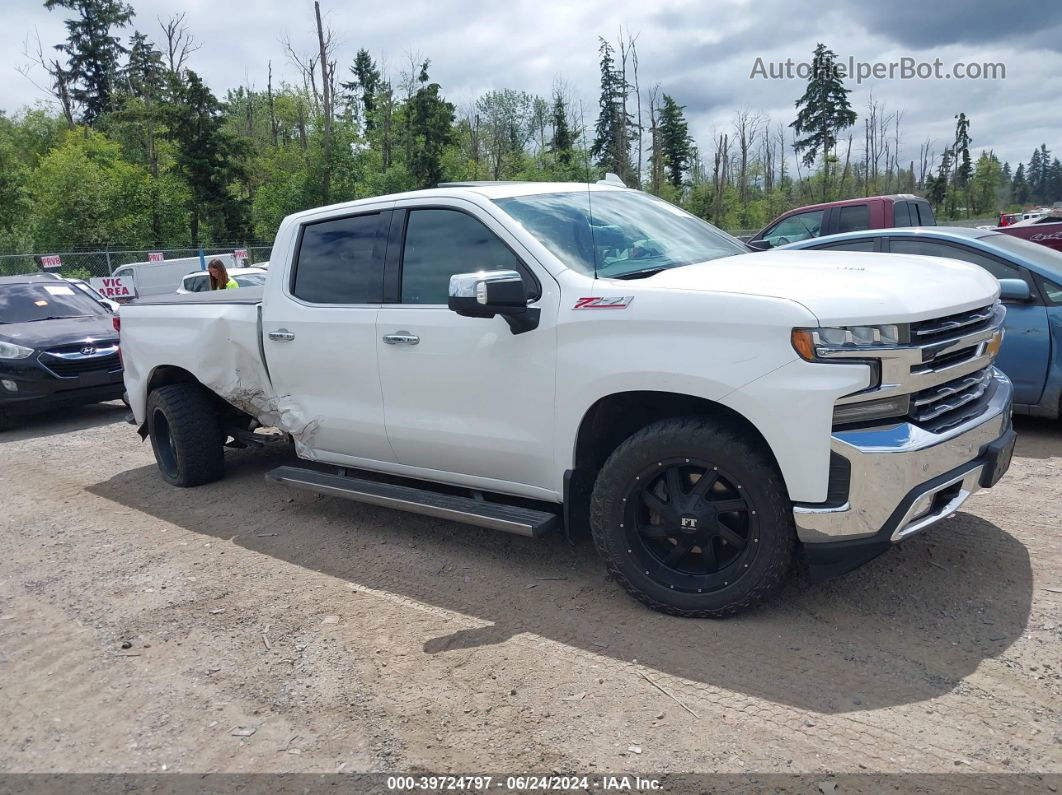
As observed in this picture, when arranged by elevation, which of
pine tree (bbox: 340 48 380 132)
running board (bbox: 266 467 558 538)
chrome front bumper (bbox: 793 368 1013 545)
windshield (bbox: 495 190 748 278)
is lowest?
running board (bbox: 266 467 558 538)

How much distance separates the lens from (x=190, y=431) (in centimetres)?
619

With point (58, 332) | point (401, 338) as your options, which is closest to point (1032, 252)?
point (401, 338)

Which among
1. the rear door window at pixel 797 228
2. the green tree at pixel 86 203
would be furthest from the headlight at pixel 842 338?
the green tree at pixel 86 203

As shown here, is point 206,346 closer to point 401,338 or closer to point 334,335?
point 334,335

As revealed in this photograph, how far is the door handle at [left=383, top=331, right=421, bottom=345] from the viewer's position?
4.38 meters

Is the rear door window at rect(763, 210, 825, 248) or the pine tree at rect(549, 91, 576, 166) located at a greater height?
the pine tree at rect(549, 91, 576, 166)

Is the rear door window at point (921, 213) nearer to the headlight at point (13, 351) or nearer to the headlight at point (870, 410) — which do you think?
the headlight at point (870, 410)

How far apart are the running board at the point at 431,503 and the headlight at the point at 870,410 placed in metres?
1.49

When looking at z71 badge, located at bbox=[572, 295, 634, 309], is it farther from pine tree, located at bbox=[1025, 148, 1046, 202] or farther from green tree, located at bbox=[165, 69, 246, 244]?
pine tree, located at bbox=[1025, 148, 1046, 202]

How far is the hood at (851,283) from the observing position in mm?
3100

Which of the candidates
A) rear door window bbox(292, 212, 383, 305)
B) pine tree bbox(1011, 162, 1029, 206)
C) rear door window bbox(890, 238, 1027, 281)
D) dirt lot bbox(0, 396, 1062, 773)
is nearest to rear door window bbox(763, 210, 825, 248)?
rear door window bbox(890, 238, 1027, 281)

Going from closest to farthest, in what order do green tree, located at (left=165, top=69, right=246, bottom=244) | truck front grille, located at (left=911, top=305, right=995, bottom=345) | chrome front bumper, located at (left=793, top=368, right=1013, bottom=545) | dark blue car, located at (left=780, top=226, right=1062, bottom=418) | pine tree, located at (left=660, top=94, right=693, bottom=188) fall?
chrome front bumper, located at (left=793, top=368, right=1013, bottom=545) → truck front grille, located at (left=911, top=305, right=995, bottom=345) → dark blue car, located at (left=780, top=226, right=1062, bottom=418) → green tree, located at (left=165, top=69, right=246, bottom=244) → pine tree, located at (left=660, top=94, right=693, bottom=188)

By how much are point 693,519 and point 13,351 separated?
8.77 metres

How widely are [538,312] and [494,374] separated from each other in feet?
1.38
